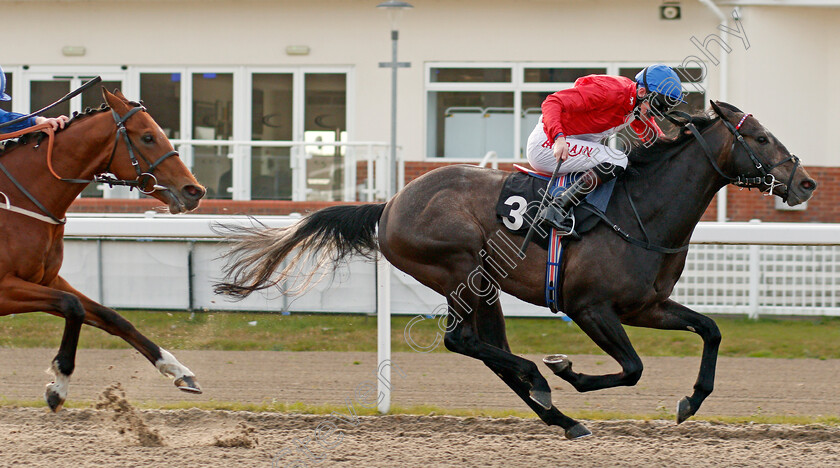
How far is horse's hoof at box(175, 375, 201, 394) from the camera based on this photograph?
4215 mm

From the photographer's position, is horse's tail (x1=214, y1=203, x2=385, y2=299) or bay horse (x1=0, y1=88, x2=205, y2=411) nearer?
bay horse (x1=0, y1=88, x2=205, y2=411)

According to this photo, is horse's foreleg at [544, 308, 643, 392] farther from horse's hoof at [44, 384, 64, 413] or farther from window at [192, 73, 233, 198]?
window at [192, 73, 233, 198]

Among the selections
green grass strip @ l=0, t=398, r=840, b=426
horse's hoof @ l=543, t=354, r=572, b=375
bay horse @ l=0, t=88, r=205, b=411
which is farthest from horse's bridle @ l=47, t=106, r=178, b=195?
horse's hoof @ l=543, t=354, r=572, b=375

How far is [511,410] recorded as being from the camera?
17.6 feet

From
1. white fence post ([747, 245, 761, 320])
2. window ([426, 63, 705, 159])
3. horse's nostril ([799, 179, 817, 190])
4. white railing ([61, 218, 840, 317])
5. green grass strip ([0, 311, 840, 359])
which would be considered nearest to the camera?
horse's nostril ([799, 179, 817, 190])

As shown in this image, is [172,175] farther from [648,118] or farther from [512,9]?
[512,9]

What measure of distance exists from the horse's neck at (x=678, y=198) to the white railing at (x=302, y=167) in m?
5.82

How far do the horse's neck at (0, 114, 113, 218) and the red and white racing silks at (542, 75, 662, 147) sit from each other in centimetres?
203

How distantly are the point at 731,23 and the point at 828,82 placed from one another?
1213mm

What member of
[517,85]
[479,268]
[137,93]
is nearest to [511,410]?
[479,268]

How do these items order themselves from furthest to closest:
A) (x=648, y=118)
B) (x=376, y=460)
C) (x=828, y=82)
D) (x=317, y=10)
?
(x=317, y=10), (x=828, y=82), (x=648, y=118), (x=376, y=460)

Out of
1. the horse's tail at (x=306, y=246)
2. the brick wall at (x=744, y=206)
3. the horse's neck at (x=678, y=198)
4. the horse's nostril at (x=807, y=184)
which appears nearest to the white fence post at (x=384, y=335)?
the horse's tail at (x=306, y=246)

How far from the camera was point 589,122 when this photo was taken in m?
4.41

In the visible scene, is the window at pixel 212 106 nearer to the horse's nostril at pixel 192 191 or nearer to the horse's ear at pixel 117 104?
the horse's ear at pixel 117 104
